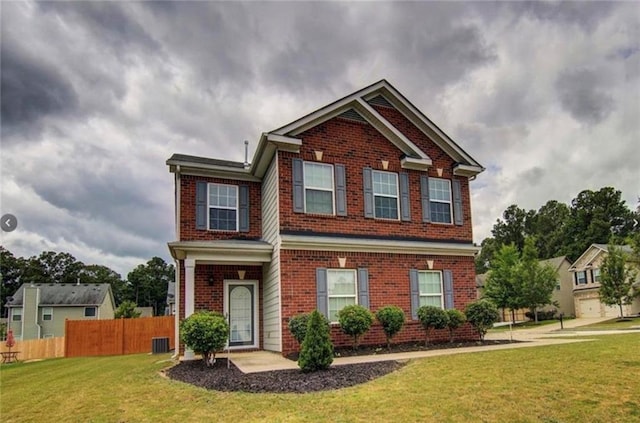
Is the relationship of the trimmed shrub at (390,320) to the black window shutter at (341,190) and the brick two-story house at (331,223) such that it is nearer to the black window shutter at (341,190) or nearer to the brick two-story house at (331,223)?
the brick two-story house at (331,223)

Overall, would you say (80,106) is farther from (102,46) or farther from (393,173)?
(393,173)

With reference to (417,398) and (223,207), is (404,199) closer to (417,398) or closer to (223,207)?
(223,207)

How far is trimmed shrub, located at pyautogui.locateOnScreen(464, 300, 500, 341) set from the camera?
14.0 m

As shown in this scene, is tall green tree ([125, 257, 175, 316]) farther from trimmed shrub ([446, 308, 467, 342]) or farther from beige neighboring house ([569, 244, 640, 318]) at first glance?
trimmed shrub ([446, 308, 467, 342])

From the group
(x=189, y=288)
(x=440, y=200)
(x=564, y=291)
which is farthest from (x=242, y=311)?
(x=564, y=291)

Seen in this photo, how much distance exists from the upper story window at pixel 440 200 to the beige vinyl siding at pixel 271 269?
17.9 ft

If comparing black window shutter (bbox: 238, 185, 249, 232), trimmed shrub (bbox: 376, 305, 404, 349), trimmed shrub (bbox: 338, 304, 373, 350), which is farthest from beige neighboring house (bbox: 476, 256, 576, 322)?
trimmed shrub (bbox: 338, 304, 373, 350)

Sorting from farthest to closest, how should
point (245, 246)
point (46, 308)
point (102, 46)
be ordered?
point (46, 308) → point (245, 246) → point (102, 46)

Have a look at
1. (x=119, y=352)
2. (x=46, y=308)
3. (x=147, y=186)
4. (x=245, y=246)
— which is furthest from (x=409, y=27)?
(x=46, y=308)

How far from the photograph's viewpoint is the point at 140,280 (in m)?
72.6

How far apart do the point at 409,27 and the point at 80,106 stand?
1058cm

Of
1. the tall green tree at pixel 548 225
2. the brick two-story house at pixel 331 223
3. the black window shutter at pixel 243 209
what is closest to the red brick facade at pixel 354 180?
the brick two-story house at pixel 331 223

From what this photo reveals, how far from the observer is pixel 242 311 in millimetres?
14539

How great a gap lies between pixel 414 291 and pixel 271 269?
4543 mm
